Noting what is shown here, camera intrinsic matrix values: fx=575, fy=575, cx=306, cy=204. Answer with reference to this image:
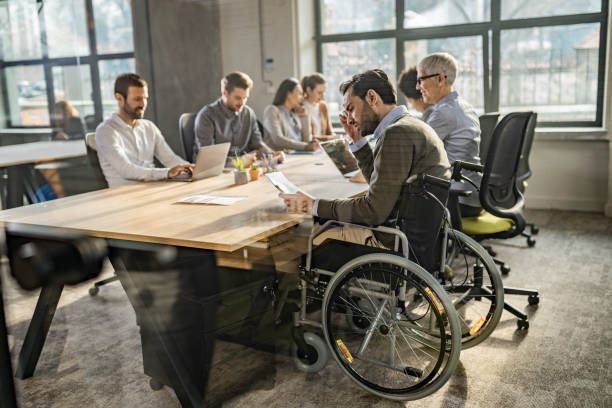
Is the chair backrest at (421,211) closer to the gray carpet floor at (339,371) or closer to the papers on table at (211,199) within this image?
the gray carpet floor at (339,371)

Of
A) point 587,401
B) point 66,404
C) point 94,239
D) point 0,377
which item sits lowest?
point 587,401

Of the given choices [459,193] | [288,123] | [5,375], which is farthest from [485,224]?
[5,375]

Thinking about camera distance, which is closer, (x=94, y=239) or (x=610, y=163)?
(x=94, y=239)

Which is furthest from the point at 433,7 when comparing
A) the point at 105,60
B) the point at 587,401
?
the point at 587,401

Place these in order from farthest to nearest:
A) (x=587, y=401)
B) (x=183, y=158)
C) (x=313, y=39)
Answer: (x=183, y=158) → (x=313, y=39) → (x=587, y=401)

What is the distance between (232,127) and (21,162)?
146 cm

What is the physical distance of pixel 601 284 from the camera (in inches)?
112

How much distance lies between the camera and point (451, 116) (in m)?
2.63

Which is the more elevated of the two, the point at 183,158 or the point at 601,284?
the point at 183,158

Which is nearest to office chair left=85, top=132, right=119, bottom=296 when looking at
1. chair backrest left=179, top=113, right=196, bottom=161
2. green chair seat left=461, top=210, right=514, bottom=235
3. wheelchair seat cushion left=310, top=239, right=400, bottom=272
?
chair backrest left=179, top=113, right=196, bottom=161

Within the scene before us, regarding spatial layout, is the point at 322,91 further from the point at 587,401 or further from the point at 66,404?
the point at 66,404

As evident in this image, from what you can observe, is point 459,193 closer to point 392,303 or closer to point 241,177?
point 392,303

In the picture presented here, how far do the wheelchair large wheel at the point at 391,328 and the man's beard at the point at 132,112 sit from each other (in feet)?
5.07

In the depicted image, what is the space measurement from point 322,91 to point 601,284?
79.1 inches
